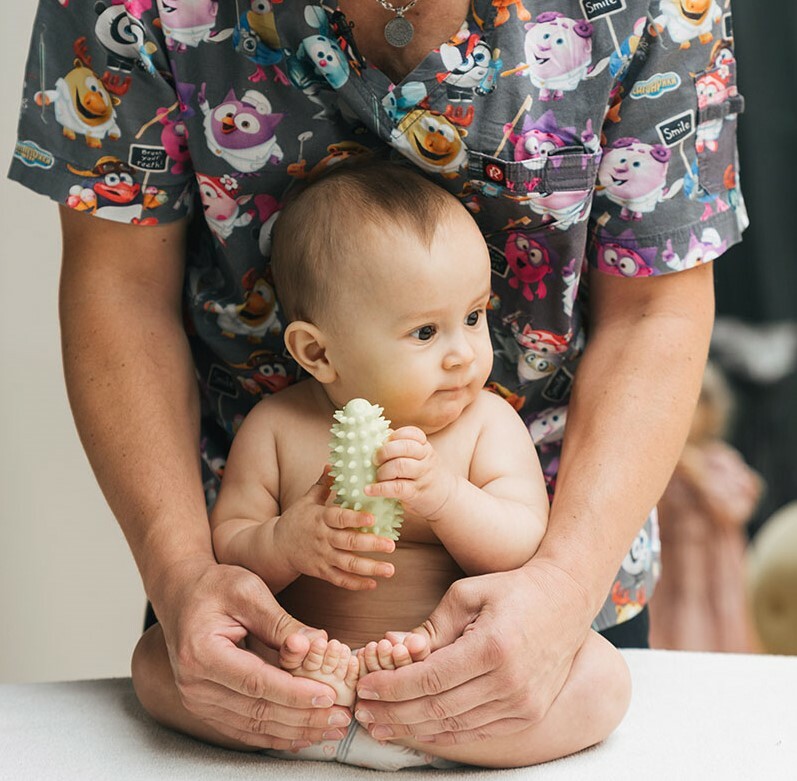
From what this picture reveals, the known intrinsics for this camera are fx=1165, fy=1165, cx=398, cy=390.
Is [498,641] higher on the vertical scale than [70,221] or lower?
lower

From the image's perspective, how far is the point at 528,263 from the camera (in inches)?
46.2

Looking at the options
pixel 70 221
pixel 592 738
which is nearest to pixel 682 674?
pixel 592 738

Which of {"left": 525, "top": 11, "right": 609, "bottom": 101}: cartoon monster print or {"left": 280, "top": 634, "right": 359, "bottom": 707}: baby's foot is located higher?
{"left": 525, "top": 11, "right": 609, "bottom": 101}: cartoon monster print

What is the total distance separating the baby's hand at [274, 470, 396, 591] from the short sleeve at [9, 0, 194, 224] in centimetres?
39

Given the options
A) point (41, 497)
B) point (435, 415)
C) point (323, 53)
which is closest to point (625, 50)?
point (323, 53)

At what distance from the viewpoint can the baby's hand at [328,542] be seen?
93cm

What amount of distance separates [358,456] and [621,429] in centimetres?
32

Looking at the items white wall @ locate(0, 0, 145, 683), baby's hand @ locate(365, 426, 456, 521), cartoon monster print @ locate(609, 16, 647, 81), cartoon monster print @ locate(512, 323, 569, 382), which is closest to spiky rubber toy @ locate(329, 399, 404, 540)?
baby's hand @ locate(365, 426, 456, 521)

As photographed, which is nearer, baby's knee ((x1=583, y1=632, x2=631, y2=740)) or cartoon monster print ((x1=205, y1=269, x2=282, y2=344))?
baby's knee ((x1=583, y1=632, x2=631, y2=740))

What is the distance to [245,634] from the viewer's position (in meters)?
1.00

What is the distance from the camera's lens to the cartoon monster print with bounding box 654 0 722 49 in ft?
3.69

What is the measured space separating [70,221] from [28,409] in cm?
102

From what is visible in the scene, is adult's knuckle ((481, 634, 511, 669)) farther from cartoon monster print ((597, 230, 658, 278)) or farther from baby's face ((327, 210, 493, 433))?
cartoon monster print ((597, 230, 658, 278))

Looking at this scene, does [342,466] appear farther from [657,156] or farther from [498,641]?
[657,156]
